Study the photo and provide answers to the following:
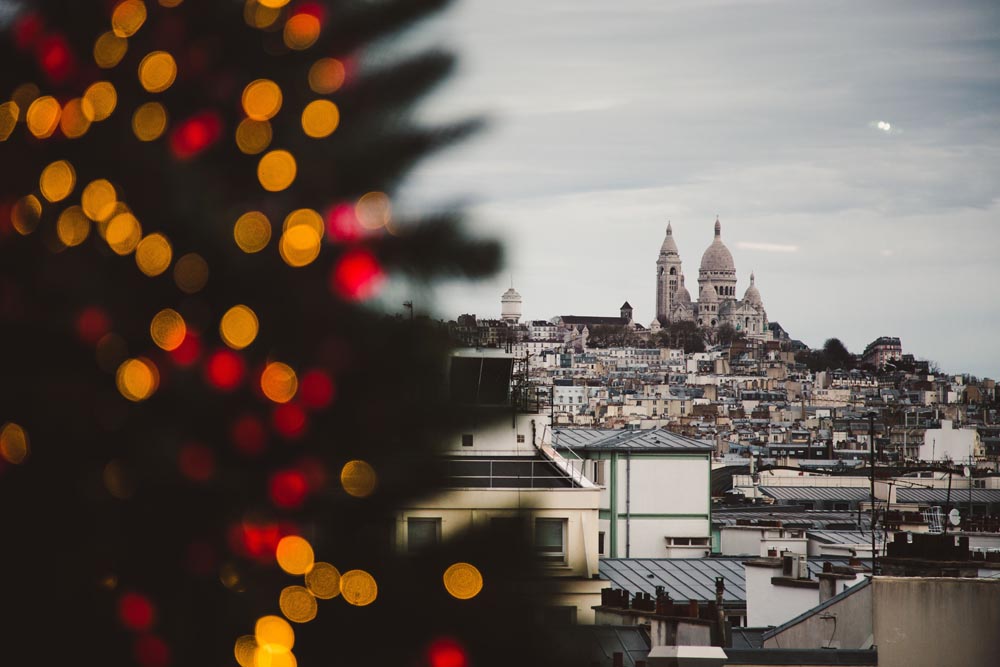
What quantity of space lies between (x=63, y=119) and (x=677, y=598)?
1466 centimetres

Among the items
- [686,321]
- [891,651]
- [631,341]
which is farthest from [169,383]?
[686,321]

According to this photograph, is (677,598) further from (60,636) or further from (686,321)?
(686,321)

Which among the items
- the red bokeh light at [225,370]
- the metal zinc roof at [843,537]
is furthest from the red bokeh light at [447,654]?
the metal zinc roof at [843,537]

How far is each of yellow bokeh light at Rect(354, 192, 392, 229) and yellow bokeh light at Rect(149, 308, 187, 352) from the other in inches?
9.1

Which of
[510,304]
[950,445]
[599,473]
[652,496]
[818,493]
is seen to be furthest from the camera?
[950,445]

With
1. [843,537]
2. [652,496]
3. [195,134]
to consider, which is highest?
[195,134]

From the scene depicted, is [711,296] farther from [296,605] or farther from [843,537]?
[296,605]

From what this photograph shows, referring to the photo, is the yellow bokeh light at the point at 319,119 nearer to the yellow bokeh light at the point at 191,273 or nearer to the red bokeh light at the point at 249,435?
the yellow bokeh light at the point at 191,273

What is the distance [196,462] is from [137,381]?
108mm

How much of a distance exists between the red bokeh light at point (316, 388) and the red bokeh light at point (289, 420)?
0.04 ft

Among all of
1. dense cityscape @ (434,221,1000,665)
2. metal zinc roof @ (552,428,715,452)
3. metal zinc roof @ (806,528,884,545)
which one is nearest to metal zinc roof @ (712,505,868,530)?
dense cityscape @ (434,221,1000,665)

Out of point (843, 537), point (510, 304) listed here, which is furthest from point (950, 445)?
point (510, 304)

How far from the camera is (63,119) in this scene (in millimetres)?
1583

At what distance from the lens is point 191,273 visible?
1559mm
